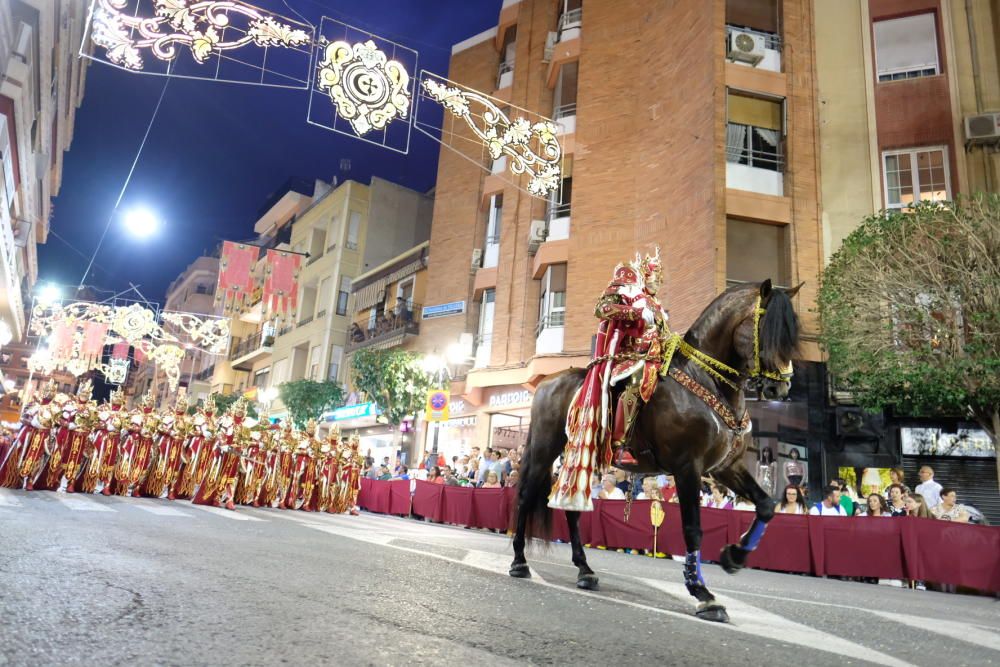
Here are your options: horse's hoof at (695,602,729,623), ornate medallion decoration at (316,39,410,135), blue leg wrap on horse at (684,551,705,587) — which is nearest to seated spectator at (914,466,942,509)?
blue leg wrap on horse at (684,551,705,587)

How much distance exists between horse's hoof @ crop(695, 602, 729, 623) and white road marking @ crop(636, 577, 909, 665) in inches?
2.9

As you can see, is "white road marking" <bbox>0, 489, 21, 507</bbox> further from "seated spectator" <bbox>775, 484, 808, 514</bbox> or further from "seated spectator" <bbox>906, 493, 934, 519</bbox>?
"seated spectator" <bbox>906, 493, 934, 519</bbox>

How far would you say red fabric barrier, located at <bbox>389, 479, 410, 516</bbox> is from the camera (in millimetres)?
19984

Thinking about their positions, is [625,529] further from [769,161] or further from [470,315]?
[470,315]

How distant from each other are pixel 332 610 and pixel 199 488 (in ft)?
43.7

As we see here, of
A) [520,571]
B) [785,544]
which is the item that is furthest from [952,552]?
[520,571]

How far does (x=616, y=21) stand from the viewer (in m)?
24.6

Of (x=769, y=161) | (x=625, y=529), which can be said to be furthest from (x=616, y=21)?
(x=625, y=529)

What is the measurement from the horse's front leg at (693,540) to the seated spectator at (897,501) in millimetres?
8281

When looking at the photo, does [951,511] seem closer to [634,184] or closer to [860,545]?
[860,545]

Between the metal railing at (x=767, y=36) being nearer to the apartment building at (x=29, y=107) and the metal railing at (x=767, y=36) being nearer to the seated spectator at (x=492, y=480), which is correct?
the seated spectator at (x=492, y=480)

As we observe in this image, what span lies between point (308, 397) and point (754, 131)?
23239 millimetres

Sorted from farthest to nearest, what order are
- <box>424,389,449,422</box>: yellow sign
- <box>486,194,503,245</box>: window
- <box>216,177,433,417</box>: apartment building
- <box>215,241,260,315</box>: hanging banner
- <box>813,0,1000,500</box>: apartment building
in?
<box>216,177,433,417</box>: apartment building < <box>486,194,503,245</box>: window < <box>424,389,449,422</box>: yellow sign < <box>215,241,260,315</box>: hanging banner < <box>813,0,1000,500</box>: apartment building

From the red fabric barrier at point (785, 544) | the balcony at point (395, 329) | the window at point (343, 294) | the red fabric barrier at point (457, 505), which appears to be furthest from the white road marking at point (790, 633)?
the window at point (343, 294)
